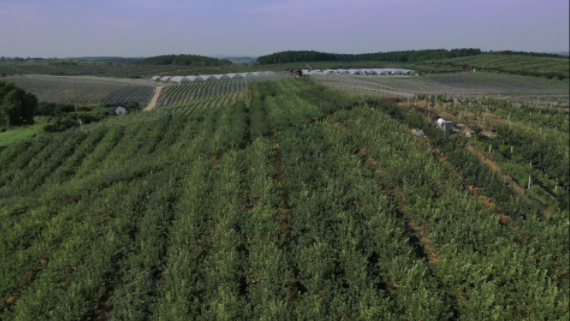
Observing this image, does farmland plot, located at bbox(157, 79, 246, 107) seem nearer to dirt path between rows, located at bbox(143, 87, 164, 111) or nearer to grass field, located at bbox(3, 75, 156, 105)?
dirt path between rows, located at bbox(143, 87, 164, 111)

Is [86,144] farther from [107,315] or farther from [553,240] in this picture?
[553,240]

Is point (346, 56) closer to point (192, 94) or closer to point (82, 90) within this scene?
point (192, 94)

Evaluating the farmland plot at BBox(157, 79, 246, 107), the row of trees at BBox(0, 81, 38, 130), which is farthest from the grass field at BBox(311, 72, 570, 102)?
the row of trees at BBox(0, 81, 38, 130)

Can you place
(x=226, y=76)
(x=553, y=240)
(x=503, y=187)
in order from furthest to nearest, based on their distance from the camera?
1. (x=226, y=76)
2. (x=503, y=187)
3. (x=553, y=240)

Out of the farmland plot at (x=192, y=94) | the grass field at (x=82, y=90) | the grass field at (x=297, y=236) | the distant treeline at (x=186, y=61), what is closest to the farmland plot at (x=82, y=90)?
the grass field at (x=82, y=90)

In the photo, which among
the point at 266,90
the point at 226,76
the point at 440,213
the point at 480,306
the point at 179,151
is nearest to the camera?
the point at 480,306

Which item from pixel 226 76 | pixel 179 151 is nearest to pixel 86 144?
pixel 179 151

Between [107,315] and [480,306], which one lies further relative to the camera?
[107,315]
